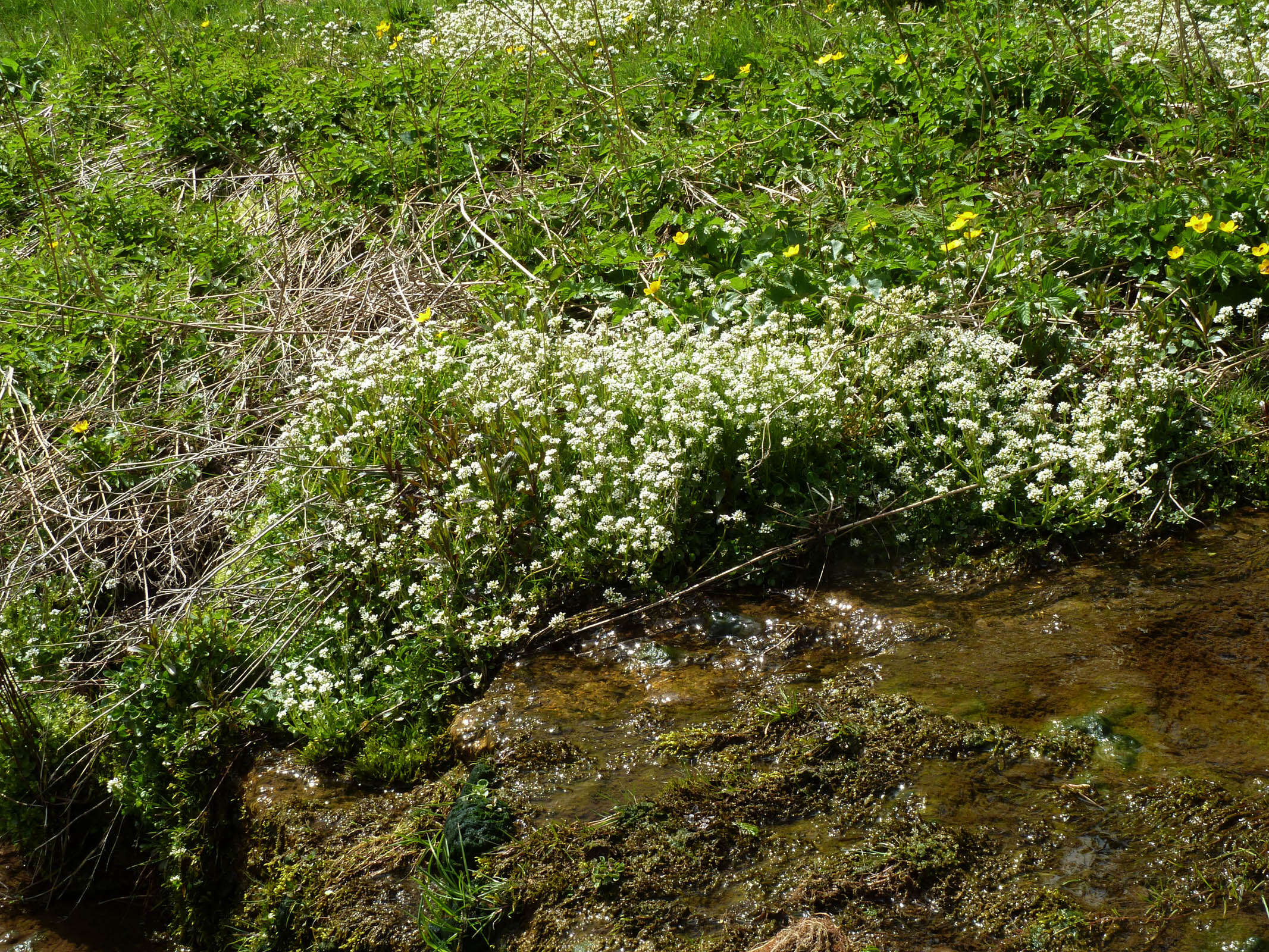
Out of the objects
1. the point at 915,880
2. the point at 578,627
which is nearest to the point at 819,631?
the point at 578,627

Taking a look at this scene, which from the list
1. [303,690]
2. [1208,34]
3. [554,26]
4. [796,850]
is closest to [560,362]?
[303,690]

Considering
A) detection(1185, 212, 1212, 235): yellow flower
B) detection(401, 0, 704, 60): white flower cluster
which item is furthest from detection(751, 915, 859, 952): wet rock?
detection(401, 0, 704, 60): white flower cluster

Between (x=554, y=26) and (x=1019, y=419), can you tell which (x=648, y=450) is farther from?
(x=554, y=26)

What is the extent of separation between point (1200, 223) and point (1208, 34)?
2.82 m

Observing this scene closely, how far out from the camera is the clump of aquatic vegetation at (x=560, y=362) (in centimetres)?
373

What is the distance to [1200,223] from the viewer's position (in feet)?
13.9

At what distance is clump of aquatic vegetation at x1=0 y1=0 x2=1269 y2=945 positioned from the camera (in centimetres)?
373

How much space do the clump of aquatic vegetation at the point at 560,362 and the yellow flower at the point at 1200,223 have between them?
4 cm

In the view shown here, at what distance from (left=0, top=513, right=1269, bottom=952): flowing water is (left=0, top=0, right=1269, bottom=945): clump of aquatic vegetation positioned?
21 cm

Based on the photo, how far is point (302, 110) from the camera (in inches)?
287

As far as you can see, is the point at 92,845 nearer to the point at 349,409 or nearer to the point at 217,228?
the point at 349,409

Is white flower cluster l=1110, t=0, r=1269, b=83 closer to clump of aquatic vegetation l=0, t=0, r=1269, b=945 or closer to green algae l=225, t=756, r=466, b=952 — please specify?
clump of aquatic vegetation l=0, t=0, r=1269, b=945

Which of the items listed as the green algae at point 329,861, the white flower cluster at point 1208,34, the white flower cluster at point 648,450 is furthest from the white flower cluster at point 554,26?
the green algae at point 329,861

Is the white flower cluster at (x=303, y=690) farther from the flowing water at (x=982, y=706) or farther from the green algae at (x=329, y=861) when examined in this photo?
the flowing water at (x=982, y=706)
